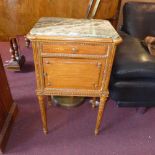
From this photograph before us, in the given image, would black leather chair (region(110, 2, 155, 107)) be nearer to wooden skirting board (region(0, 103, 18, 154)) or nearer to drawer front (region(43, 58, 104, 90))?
drawer front (region(43, 58, 104, 90))

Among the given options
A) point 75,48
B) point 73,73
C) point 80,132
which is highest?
point 75,48

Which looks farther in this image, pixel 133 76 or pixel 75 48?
pixel 133 76

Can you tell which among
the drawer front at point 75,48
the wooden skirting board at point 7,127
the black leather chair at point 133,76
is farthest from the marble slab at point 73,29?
the wooden skirting board at point 7,127

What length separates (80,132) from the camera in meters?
1.35

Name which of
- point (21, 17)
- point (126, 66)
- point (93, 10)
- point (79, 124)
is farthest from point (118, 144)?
point (21, 17)

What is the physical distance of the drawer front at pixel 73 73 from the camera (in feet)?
3.12

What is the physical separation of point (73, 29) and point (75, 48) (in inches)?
4.7

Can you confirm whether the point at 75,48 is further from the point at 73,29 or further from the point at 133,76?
the point at 133,76

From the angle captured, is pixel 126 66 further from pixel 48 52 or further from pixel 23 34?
pixel 23 34

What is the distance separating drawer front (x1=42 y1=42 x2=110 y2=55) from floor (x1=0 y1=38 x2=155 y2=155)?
0.73 m

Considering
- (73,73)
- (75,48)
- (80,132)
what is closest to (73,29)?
(75,48)

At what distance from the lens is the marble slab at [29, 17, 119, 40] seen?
0.87m

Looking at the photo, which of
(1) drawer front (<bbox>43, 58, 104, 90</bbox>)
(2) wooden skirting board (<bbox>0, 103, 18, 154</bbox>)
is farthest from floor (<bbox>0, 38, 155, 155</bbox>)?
(1) drawer front (<bbox>43, 58, 104, 90</bbox>)

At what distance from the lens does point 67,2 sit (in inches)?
51.8
